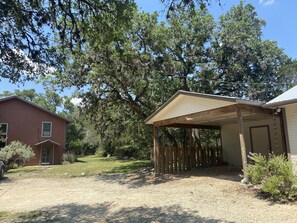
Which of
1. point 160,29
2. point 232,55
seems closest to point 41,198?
point 160,29

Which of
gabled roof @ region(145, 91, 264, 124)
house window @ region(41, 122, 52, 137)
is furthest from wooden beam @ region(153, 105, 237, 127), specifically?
house window @ region(41, 122, 52, 137)

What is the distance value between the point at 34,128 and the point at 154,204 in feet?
69.1

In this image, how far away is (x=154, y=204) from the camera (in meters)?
7.00

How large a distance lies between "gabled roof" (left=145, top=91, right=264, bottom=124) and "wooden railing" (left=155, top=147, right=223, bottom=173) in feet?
6.13

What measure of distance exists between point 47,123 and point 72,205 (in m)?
19.8

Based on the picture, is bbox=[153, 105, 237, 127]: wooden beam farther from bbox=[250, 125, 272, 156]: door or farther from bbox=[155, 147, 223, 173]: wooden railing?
bbox=[250, 125, 272, 156]: door

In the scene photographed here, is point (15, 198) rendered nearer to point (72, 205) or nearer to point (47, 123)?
point (72, 205)

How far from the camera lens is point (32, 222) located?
5609 mm

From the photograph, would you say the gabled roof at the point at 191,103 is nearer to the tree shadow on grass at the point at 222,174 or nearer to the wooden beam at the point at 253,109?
the wooden beam at the point at 253,109

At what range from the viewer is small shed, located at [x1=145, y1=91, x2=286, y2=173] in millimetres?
9492

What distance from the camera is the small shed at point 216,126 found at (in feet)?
31.1

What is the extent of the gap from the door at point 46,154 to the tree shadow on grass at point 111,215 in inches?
770

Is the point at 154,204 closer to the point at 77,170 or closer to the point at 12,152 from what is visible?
the point at 77,170

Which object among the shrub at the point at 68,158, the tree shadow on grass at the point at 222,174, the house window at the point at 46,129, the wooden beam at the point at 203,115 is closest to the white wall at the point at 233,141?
the tree shadow on grass at the point at 222,174
